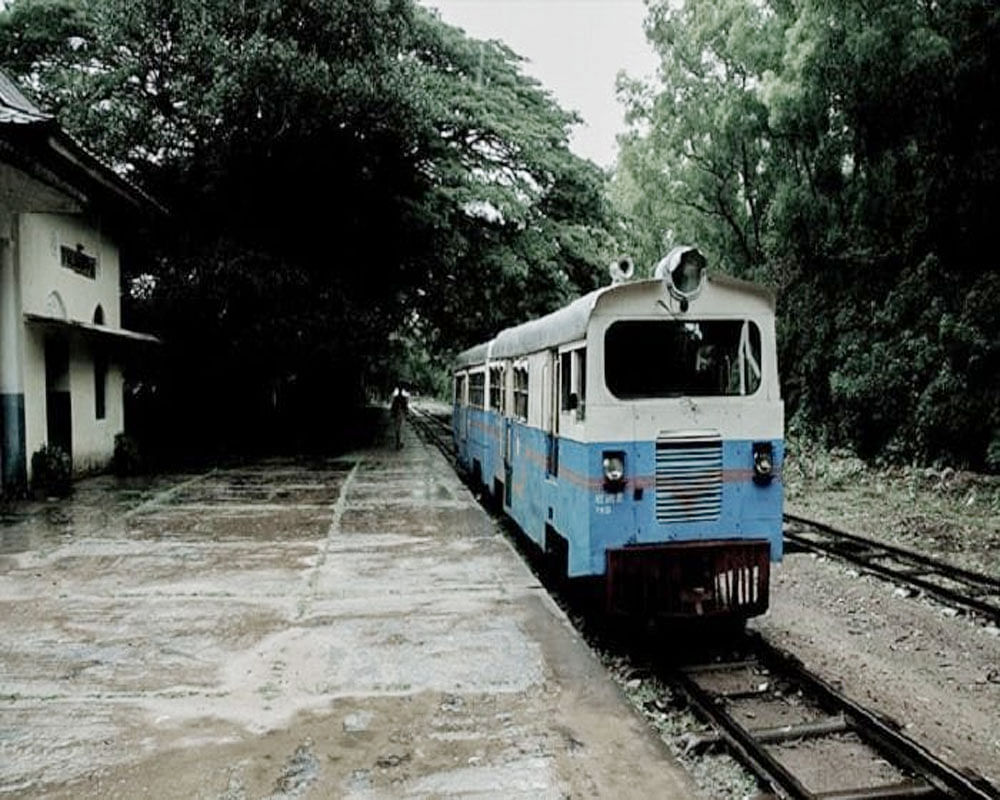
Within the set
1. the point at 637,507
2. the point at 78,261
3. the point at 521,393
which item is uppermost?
the point at 78,261

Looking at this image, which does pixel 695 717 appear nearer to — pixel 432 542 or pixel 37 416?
pixel 432 542

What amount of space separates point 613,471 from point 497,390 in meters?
5.53

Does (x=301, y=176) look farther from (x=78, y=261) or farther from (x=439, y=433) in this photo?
(x=439, y=433)

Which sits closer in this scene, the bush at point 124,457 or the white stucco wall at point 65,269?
the white stucco wall at point 65,269

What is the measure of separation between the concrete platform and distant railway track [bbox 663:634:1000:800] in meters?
0.67

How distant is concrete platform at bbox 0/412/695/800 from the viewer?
14.4ft

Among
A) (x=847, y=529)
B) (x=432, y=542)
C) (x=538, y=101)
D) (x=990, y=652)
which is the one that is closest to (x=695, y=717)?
(x=990, y=652)

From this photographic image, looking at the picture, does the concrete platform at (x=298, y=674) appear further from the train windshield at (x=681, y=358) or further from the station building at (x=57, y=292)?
the station building at (x=57, y=292)

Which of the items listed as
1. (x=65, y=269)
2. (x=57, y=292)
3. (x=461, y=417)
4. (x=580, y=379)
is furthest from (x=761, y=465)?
(x=65, y=269)

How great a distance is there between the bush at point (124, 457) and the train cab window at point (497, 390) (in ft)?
29.4

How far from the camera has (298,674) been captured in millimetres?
5777

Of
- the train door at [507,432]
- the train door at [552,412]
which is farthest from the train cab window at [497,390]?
the train door at [552,412]

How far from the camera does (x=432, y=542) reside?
33.8 feet

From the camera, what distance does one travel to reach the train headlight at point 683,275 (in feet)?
22.5
